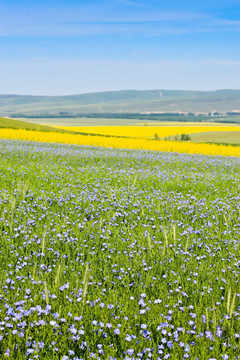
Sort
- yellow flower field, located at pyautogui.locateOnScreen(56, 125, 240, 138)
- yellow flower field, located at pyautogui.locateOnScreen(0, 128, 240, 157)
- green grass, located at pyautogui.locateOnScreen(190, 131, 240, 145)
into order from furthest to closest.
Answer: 1. yellow flower field, located at pyautogui.locateOnScreen(56, 125, 240, 138)
2. green grass, located at pyautogui.locateOnScreen(190, 131, 240, 145)
3. yellow flower field, located at pyautogui.locateOnScreen(0, 128, 240, 157)

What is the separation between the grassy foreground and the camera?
3777 millimetres

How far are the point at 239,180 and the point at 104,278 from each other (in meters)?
9.49

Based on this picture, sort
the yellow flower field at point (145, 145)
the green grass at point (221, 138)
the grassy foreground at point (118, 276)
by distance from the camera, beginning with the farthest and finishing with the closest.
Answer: the green grass at point (221, 138), the yellow flower field at point (145, 145), the grassy foreground at point (118, 276)

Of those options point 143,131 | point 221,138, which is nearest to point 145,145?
point 221,138

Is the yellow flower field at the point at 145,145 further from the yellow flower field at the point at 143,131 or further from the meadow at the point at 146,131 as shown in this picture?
the yellow flower field at the point at 143,131

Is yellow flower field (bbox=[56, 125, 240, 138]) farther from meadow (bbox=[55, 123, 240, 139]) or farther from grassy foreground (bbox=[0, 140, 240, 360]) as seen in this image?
grassy foreground (bbox=[0, 140, 240, 360])

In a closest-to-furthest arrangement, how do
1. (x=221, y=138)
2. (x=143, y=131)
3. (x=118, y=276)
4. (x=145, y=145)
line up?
(x=118, y=276) < (x=145, y=145) < (x=221, y=138) < (x=143, y=131)

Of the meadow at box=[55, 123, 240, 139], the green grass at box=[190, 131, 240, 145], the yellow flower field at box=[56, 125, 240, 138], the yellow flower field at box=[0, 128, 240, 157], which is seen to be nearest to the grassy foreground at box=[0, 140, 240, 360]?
the yellow flower field at box=[0, 128, 240, 157]

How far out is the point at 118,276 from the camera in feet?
17.3

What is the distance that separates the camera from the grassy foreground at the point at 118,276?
3.78m

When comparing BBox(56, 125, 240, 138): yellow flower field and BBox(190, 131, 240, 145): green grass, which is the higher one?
BBox(56, 125, 240, 138): yellow flower field

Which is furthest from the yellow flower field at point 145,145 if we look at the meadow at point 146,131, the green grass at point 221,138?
the meadow at point 146,131

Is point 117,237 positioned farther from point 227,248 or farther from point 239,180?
point 239,180

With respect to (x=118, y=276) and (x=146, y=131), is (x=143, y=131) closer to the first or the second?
(x=146, y=131)
